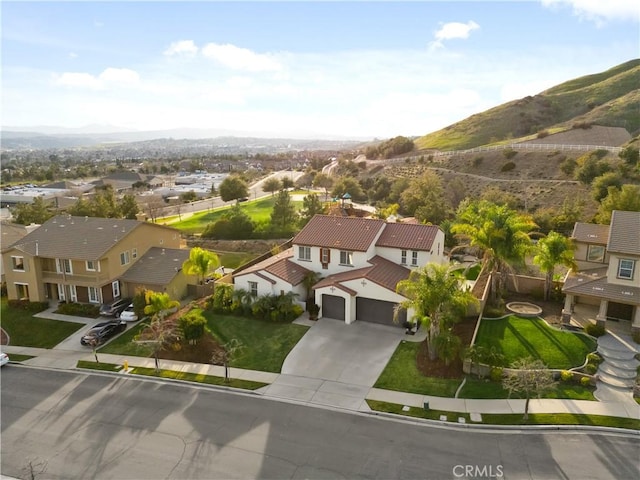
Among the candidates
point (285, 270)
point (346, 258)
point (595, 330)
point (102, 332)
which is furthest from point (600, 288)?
point (102, 332)

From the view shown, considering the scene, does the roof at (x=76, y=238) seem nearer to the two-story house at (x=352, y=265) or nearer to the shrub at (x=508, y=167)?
the two-story house at (x=352, y=265)

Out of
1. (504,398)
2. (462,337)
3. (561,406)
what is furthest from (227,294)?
(561,406)

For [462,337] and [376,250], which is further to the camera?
[376,250]

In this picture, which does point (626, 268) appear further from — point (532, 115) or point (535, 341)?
point (532, 115)

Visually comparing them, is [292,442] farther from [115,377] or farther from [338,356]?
[115,377]

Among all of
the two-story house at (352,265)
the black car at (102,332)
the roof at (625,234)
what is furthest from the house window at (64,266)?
the roof at (625,234)
